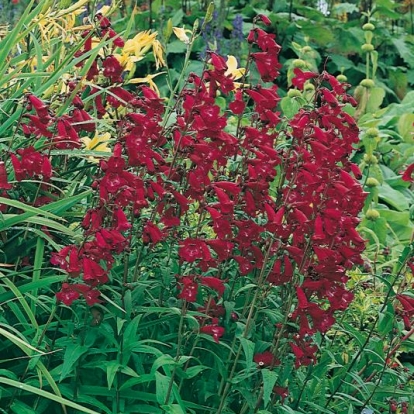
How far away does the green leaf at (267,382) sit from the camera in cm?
257

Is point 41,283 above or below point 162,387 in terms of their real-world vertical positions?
above

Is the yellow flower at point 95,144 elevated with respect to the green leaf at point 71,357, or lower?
elevated

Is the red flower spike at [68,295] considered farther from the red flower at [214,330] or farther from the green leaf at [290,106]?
the green leaf at [290,106]

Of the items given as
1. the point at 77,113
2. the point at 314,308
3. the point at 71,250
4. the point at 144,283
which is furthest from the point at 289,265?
the point at 77,113

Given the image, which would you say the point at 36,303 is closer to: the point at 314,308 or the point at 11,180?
the point at 11,180

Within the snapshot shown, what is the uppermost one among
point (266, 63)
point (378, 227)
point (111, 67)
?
point (266, 63)

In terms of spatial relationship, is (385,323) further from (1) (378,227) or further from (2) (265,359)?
(1) (378,227)

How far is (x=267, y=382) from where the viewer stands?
2.61 metres

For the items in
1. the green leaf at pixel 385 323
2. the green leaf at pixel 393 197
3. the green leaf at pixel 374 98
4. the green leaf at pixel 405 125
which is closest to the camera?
the green leaf at pixel 385 323

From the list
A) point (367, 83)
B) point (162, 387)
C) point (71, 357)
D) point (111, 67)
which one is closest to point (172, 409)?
point (162, 387)

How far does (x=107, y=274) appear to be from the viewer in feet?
8.29

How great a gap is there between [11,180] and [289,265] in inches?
35.8

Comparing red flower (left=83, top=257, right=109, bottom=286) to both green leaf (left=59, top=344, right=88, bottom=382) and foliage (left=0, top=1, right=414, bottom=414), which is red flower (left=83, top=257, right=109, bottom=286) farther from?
green leaf (left=59, top=344, right=88, bottom=382)

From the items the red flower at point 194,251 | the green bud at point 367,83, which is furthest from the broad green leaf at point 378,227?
the red flower at point 194,251
